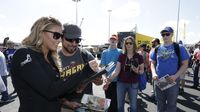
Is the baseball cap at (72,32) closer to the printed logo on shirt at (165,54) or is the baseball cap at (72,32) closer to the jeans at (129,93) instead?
the printed logo on shirt at (165,54)

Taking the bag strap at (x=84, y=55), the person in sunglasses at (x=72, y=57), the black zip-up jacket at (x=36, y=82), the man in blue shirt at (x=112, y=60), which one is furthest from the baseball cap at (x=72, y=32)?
the man in blue shirt at (x=112, y=60)

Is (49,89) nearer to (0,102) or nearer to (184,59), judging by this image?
(184,59)

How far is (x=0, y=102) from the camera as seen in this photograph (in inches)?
320

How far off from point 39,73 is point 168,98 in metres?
3.52

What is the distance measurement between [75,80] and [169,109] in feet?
11.1

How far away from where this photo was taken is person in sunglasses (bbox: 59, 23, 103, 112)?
2.77 meters

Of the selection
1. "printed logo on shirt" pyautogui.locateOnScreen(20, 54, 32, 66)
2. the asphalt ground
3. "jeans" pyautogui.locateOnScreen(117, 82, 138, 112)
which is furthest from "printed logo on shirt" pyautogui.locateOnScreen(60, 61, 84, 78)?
the asphalt ground

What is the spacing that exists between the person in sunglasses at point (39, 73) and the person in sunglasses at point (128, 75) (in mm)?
3155

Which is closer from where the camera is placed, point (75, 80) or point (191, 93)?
point (75, 80)

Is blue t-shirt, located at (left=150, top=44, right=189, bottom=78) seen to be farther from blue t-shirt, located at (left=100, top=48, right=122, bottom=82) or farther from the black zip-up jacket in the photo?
the black zip-up jacket

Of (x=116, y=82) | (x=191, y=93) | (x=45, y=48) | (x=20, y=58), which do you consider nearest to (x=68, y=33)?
(x=45, y=48)

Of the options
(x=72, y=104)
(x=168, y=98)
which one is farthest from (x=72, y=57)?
(x=168, y=98)

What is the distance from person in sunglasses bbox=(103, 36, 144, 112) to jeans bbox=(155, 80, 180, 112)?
48 cm

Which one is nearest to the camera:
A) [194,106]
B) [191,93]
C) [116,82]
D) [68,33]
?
[68,33]
